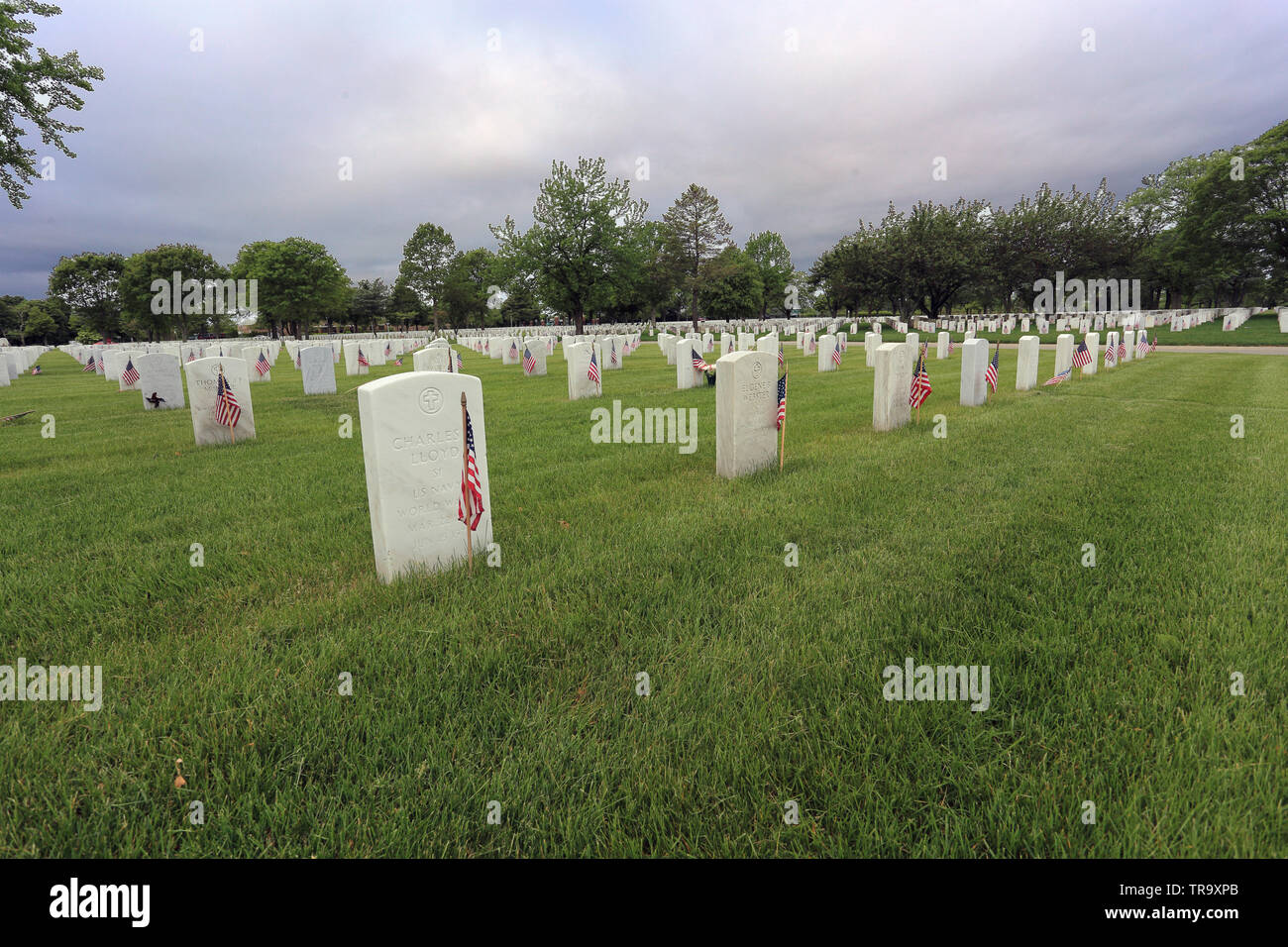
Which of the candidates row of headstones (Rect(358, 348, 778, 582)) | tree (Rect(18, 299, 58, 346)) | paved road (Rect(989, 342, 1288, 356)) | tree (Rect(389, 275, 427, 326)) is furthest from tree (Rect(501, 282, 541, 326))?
row of headstones (Rect(358, 348, 778, 582))

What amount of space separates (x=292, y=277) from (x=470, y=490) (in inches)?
2560

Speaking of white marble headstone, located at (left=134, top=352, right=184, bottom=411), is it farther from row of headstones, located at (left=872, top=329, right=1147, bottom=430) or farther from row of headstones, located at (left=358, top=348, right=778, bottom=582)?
row of headstones, located at (left=872, top=329, right=1147, bottom=430)

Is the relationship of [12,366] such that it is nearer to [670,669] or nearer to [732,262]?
[670,669]

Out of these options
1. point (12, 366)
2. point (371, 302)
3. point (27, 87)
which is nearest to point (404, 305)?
point (371, 302)

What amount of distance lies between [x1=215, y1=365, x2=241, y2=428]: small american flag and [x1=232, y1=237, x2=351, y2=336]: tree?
5786 centimetres

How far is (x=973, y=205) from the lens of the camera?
5219 cm

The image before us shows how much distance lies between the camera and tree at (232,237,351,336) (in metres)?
56.0

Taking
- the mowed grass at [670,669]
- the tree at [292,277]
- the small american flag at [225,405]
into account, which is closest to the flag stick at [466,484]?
the mowed grass at [670,669]

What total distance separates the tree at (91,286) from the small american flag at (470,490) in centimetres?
8339

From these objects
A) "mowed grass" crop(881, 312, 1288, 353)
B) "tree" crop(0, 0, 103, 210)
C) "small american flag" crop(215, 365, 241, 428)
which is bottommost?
"small american flag" crop(215, 365, 241, 428)

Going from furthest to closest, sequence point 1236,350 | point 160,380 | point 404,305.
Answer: point 404,305, point 1236,350, point 160,380

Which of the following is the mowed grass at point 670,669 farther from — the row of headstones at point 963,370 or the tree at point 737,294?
the tree at point 737,294

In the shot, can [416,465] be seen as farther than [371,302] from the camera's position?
No

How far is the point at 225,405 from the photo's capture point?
333 inches
